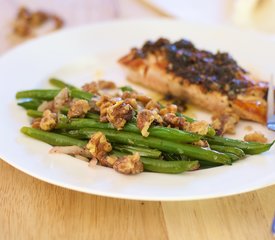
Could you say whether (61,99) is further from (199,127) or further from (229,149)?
(229,149)

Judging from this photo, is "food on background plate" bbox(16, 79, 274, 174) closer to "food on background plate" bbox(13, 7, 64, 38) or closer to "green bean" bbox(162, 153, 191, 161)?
"green bean" bbox(162, 153, 191, 161)

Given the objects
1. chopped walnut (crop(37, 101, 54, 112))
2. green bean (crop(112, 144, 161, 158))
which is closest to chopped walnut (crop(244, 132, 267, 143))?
green bean (crop(112, 144, 161, 158))

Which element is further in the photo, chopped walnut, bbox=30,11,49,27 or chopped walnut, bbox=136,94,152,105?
chopped walnut, bbox=30,11,49,27

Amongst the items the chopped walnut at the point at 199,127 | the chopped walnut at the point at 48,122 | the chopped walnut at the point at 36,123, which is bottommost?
the chopped walnut at the point at 36,123

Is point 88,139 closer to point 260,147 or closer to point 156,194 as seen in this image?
point 156,194

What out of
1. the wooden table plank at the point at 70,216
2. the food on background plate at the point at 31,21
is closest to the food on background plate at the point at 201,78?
the wooden table plank at the point at 70,216

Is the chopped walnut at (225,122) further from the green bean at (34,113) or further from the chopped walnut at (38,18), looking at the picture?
the chopped walnut at (38,18)

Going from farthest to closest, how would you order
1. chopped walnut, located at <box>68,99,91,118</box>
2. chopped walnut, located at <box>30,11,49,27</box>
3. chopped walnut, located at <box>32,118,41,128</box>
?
chopped walnut, located at <box>30,11,49,27</box> → chopped walnut, located at <box>32,118,41,128</box> → chopped walnut, located at <box>68,99,91,118</box>
